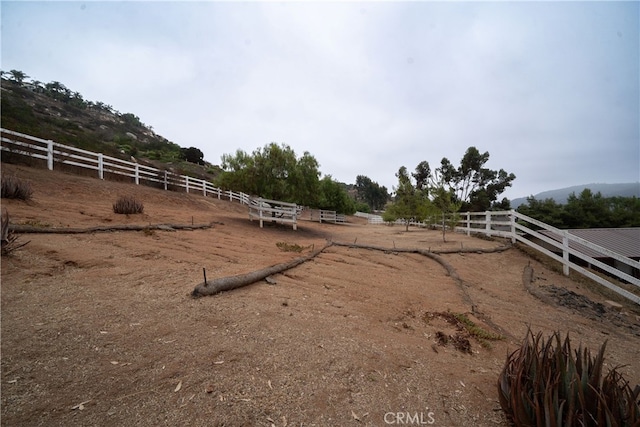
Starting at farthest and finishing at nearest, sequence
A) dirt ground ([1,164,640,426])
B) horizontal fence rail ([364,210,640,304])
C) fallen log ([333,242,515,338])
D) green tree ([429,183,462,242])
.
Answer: green tree ([429,183,462,242])
horizontal fence rail ([364,210,640,304])
fallen log ([333,242,515,338])
dirt ground ([1,164,640,426])

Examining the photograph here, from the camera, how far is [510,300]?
5.50m

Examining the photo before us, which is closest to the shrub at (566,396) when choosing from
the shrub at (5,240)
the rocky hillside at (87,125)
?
the shrub at (5,240)

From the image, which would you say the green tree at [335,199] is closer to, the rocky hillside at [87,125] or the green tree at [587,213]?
the rocky hillside at [87,125]

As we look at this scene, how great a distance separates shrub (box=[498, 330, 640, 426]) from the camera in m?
1.71

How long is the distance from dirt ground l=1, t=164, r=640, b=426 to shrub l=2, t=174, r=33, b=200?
5.66 ft

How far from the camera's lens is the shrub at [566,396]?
1715 mm

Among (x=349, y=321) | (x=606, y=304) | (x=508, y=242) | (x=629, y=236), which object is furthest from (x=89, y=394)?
(x=629, y=236)

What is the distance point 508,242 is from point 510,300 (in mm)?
5554

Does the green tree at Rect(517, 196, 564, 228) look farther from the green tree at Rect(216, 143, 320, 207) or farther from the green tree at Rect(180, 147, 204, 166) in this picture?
the green tree at Rect(180, 147, 204, 166)

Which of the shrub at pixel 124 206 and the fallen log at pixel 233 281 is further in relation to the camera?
the shrub at pixel 124 206

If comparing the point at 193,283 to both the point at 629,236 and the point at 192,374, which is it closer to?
the point at 192,374

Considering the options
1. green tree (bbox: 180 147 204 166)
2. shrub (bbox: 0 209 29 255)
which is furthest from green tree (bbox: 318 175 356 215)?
shrub (bbox: 0 209 29 255)

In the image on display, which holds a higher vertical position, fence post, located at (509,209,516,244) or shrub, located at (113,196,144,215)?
shrub, located at (113,196,144,215)

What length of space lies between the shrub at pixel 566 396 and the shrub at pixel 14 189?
1119 centimetres
